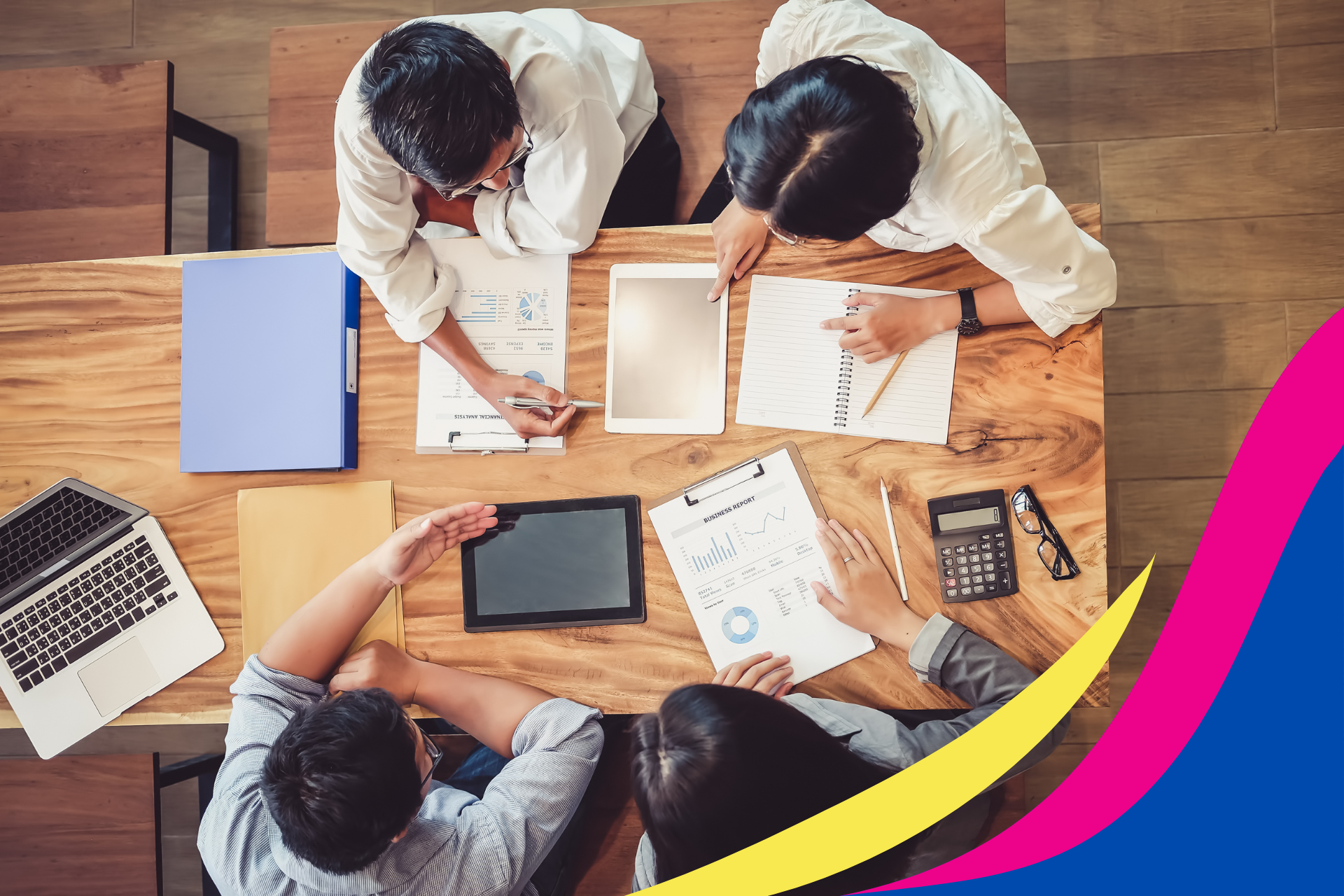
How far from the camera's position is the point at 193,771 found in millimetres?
1536

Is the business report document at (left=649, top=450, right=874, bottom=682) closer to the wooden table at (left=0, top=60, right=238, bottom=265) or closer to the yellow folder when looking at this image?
the yellow folder

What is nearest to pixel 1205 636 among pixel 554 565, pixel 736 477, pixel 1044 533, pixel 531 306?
pixel 1044 533

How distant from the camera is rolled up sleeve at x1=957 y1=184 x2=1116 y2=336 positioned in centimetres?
96

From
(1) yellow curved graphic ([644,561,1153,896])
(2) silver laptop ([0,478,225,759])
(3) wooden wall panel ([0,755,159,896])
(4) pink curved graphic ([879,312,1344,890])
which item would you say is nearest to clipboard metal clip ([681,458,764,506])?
(1) yellow curved graphic ([644,561,1153,896])

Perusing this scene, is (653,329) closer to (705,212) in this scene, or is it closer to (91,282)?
(705,212)

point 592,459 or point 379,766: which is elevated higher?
point 592,459

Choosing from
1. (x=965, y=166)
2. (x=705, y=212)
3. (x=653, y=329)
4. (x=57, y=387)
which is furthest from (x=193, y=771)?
(x=965, y=166)

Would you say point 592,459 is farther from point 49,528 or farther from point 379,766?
point 49,528

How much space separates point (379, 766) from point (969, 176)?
103 cm

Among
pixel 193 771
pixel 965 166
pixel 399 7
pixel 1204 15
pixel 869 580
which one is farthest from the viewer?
pixel 399 7

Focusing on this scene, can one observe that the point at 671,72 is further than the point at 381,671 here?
Yes

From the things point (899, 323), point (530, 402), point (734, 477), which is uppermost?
point (899, 323)

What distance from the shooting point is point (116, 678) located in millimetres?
1166

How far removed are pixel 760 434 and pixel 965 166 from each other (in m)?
0.43
